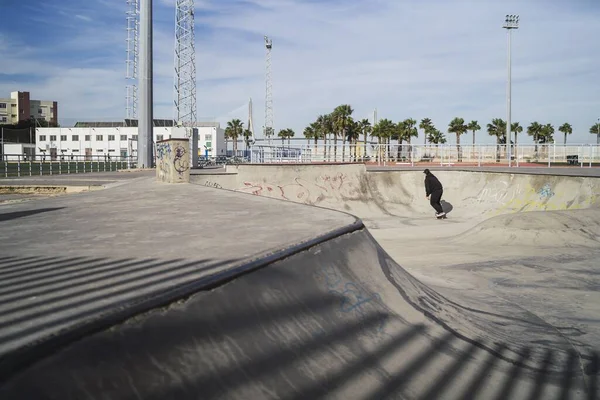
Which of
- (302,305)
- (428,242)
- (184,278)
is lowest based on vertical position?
(428,242)

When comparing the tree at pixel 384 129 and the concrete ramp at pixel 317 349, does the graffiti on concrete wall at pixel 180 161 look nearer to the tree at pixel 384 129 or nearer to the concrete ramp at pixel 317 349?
the concrete ramp at pixel 317 349

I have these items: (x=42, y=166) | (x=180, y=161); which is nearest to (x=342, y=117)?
(x=42, y=166)

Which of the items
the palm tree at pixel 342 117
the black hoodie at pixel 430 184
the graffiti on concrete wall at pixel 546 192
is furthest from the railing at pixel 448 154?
the palm tree at pixel 342 117

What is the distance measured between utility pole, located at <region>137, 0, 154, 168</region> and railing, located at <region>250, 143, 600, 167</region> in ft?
33.3

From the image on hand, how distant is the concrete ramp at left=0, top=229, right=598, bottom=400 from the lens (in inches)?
83.1

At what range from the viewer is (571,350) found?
4379 mm

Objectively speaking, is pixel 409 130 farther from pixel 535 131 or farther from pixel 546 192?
pixel 546 192

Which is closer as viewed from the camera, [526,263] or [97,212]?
[97,212]

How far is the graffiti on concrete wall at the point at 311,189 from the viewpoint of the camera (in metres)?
18.7

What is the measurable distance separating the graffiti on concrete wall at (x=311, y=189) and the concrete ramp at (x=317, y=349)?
542 inches

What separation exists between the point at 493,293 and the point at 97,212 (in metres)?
5.98

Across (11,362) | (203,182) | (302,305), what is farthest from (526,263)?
(203,182)

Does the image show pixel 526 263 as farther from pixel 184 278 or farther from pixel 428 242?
pixel 184 278

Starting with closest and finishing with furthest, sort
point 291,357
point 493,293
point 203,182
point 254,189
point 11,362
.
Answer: point 11,362 < point 291,357 < point 493,293 < point 203,182 < point 254,189
